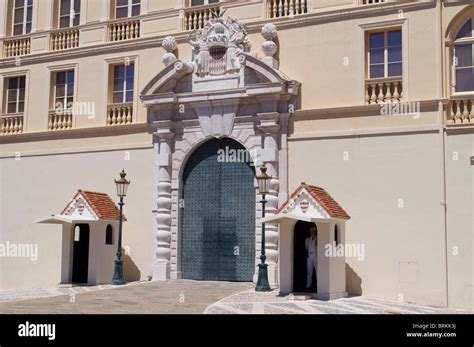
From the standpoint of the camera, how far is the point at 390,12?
19.8 metres

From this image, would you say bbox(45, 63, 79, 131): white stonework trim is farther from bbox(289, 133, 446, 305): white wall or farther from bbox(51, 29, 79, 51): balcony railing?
bbox(289, 133, 446, 305): white wall

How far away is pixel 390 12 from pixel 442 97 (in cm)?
279

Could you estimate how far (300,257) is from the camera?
19016 mm

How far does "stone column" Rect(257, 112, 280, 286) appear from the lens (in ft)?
66.8

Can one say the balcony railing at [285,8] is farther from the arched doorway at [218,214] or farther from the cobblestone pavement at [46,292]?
the cobblestone pavement at [46,292]

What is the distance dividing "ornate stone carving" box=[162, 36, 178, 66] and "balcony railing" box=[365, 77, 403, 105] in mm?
5887

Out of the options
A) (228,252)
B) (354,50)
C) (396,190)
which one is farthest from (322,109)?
(228,252)

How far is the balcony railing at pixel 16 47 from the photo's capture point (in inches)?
1016

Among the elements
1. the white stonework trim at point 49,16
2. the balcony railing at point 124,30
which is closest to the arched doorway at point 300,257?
the balcony railing at point 124,30

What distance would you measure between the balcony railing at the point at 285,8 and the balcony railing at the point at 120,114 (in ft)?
17.4

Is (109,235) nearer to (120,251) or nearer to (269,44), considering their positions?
(120,251)

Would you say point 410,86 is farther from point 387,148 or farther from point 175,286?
point 175,286

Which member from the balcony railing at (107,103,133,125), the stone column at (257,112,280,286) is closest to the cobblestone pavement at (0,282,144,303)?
the stone column at (257,112,280,286)
